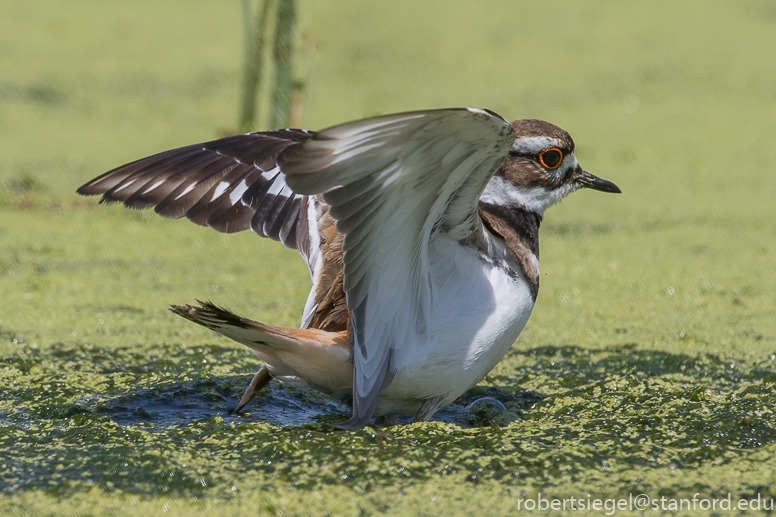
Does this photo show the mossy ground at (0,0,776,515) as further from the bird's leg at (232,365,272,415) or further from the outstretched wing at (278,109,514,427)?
the outstretched wing at (278,109,514,427)

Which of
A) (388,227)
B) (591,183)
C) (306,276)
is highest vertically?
(591,183)

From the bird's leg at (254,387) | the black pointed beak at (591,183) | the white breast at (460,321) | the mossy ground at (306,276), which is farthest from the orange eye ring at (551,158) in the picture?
the bird's leg at (254,387)

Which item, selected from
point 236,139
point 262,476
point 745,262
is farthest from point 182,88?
point 262,476

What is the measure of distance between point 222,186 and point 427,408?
0.96 metres

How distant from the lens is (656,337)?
3131 millimetres

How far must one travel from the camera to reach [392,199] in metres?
1.87

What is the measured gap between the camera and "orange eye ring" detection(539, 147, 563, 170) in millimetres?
2529

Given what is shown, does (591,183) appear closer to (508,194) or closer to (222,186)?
(508,194)

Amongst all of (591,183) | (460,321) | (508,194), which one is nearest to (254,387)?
(460,321)

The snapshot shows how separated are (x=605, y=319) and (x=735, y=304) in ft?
1.82

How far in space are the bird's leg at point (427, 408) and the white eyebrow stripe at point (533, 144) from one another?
77 cm

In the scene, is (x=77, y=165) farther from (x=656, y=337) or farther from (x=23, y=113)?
(x=656, y=337)

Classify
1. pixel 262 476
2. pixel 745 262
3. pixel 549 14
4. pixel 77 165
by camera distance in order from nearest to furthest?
1. pixel 262 476
2. pixel 745 262
3. pixel 77 165
4. pixel 549 14

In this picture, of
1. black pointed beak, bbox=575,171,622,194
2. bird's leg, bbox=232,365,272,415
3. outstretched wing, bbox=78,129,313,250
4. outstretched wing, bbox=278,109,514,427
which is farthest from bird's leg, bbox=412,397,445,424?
black pointed beak, bbox=575,171,622,194
